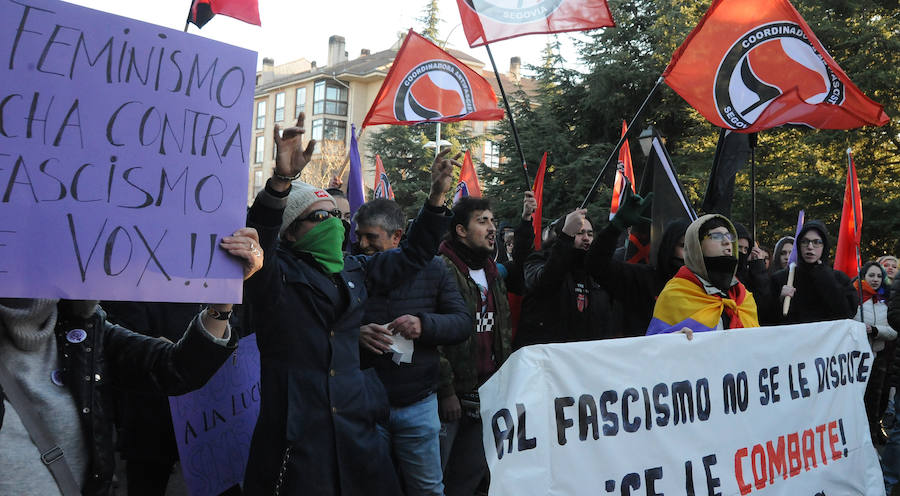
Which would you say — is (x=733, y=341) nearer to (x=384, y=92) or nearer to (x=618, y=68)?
(x=384, y=92)

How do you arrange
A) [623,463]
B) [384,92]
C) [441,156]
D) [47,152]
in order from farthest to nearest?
[384,92] → [441,156] → [623,463] → [47,152]

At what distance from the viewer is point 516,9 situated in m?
5.94

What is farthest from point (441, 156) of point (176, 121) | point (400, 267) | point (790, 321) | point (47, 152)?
point (790, 321)

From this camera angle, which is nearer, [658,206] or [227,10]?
[658,206]

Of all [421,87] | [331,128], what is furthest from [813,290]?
[331,128]

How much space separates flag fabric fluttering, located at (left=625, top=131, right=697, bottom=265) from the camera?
19.1 ft

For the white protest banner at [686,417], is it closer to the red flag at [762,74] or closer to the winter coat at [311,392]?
the winter coat at [311,392]

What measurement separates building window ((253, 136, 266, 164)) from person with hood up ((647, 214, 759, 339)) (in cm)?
6349

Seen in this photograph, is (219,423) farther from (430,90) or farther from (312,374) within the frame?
(430,90)

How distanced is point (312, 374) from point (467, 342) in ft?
5.22

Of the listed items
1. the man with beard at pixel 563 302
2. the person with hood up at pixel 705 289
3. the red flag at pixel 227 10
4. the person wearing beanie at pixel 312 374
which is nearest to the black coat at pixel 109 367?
the person wearing beanie at pixel 312 374

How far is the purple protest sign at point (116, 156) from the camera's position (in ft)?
6.22

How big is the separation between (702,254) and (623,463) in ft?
4.97

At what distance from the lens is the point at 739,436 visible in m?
3.56
